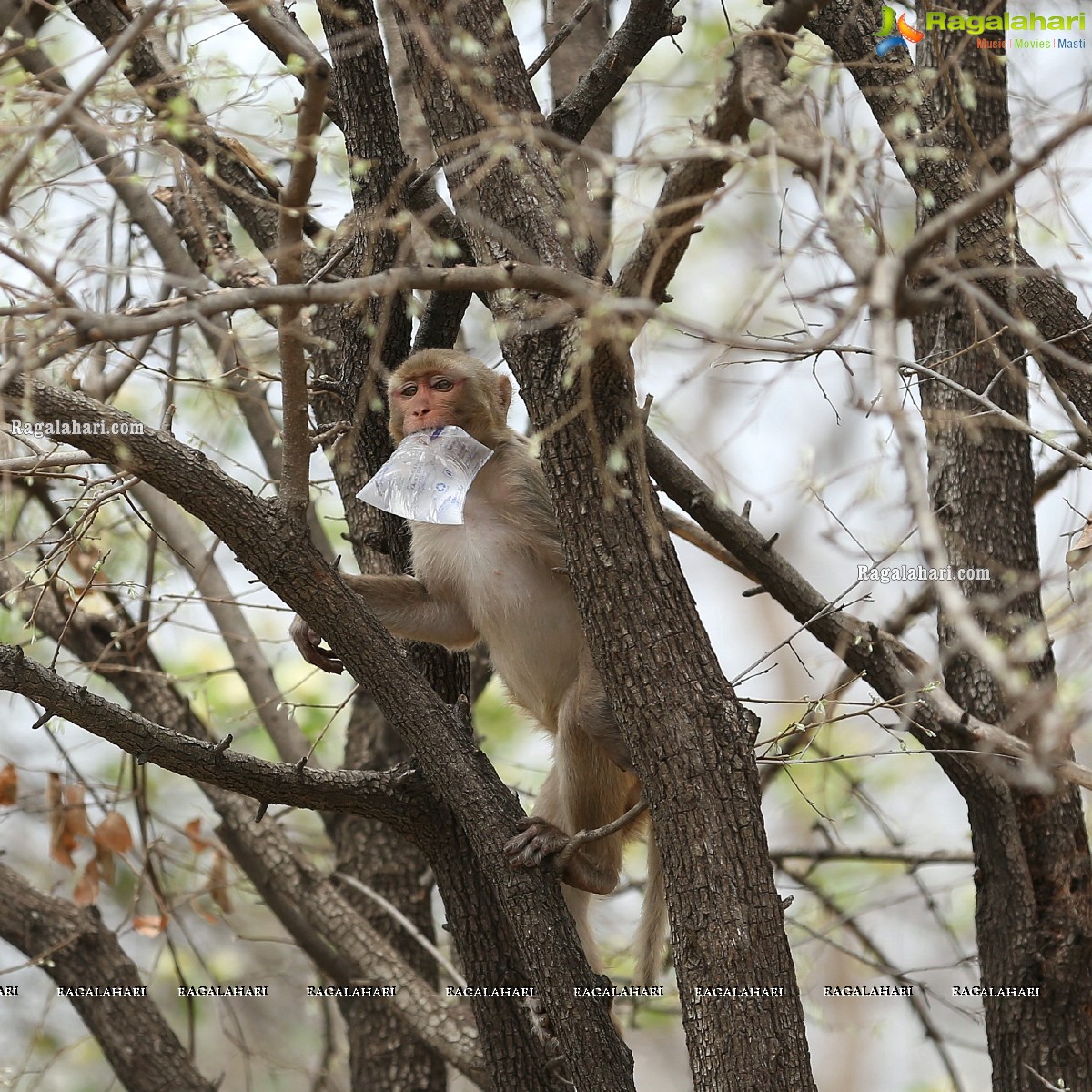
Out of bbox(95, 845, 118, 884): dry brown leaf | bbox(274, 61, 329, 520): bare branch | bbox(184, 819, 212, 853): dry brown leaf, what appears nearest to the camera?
bbox(274, 61, 329, 520): bare branch

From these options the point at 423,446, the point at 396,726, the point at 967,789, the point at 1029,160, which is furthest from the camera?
the point at 967,789

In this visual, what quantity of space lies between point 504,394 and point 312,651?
135 cm

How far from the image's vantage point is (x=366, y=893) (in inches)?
247

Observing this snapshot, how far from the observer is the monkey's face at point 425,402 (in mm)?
4680

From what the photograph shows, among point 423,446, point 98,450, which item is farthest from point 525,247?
point 98,450

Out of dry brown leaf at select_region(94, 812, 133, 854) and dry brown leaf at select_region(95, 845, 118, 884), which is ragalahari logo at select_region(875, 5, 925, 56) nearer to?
dry brown leaf at select_region(94, 812, 133, 854)

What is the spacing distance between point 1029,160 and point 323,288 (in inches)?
51.8

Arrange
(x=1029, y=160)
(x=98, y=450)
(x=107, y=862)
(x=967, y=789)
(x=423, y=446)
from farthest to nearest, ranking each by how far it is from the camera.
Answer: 1. (x=107, y=862)
2. (x=967, y=789)
3. (x=423, y=446)
4. (x=98, y=450)
5. (x=1029, y=160)

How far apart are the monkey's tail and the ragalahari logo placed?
9.29 ft

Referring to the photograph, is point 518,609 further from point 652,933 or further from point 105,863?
point 105,863

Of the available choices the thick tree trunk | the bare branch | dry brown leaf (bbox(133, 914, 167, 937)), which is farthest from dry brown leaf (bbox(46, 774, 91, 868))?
the thick tree trunk

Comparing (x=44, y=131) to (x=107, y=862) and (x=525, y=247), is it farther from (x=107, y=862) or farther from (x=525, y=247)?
(x=107, y=862)

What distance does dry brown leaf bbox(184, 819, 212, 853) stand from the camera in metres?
6.16

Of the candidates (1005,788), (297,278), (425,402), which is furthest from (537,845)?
(297,278)
